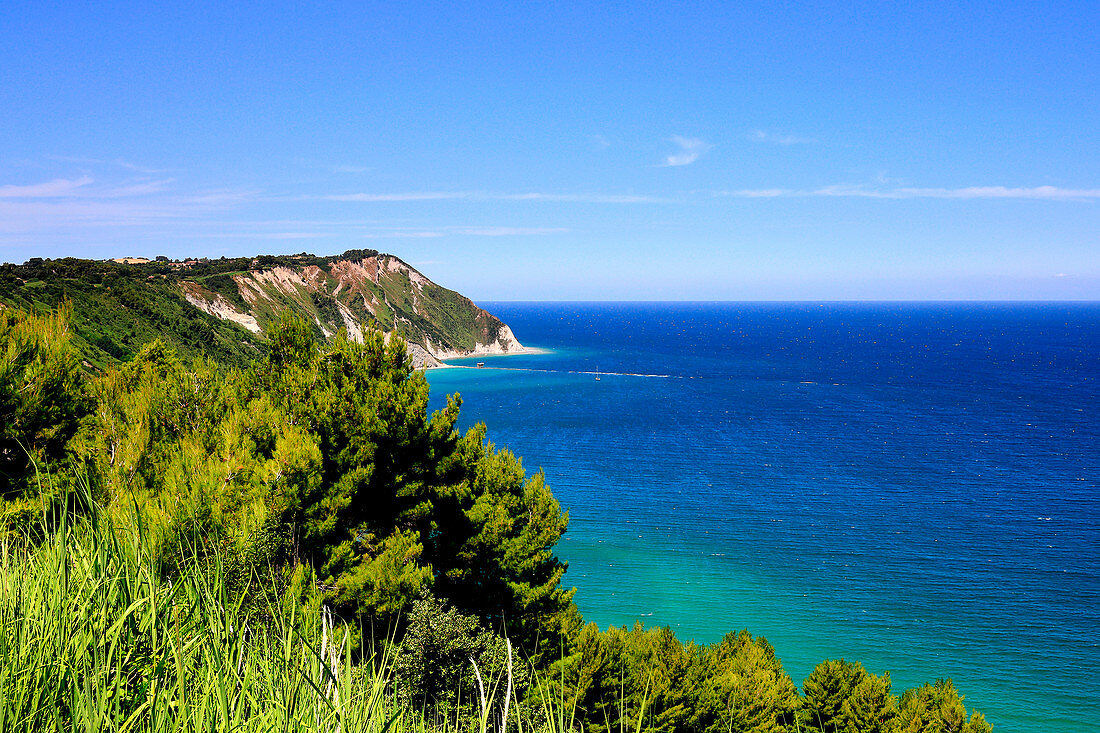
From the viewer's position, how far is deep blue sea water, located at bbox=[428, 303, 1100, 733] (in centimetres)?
3291

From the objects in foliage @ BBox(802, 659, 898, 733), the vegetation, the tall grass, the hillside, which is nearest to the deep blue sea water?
foliage @ BBox(802, 659, 898, 733)

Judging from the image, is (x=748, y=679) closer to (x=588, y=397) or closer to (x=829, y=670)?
(x=829, y=670)

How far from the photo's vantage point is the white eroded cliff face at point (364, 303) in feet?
356

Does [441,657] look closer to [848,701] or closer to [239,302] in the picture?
[848,701]

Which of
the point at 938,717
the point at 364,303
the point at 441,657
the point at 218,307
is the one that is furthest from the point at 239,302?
the point at 938,717

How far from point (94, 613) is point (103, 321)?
74134 millimetres

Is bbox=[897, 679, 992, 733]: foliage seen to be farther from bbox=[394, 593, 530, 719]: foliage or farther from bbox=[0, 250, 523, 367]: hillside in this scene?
bbox=[0, 250, 523, 367]: hillside

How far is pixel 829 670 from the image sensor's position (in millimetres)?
19547

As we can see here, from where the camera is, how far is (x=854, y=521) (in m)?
50.5

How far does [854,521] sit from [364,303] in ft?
400

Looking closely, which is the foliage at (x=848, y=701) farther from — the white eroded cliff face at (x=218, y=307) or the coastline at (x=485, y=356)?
the coastline at (x=485, y=356)

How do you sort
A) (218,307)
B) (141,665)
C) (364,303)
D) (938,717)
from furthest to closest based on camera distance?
(364,303), (218,307), (938,717), (141,665)

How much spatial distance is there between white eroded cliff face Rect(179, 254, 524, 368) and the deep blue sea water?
115 ft

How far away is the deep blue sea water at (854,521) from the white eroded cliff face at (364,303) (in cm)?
3512
